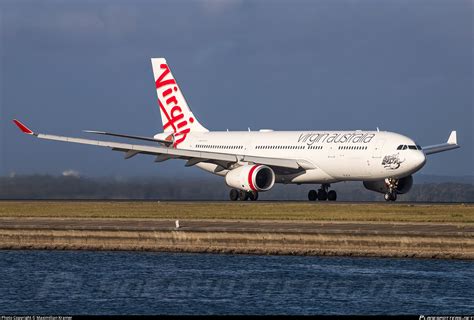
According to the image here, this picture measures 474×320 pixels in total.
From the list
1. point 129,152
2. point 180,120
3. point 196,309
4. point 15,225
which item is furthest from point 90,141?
point 196,309

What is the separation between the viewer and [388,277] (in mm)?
39281

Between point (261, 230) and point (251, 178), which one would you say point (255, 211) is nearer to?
point (251, 178)

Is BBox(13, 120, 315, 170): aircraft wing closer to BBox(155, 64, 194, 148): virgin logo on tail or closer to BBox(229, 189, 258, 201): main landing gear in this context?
BBox(229, 189, 258, 201): main landing gear

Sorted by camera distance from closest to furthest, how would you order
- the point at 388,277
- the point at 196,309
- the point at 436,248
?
the point at 196,309 → the point at 388,277 → the point at 436,248

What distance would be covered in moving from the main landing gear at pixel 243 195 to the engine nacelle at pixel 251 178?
3.54ft

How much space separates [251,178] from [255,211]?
987 centimetres

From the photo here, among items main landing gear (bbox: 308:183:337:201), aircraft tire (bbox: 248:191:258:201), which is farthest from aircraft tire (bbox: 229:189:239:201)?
main landing gear (bbox: 308:183:337:201)

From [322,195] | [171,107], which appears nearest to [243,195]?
[322,195]

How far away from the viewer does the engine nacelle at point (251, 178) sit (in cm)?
6800

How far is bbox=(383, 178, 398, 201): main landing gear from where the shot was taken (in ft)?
223

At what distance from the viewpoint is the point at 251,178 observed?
222 feet

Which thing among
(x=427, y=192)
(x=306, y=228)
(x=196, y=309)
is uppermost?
(x=427, y=192)

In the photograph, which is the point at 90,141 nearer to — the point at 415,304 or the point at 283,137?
the point at 283,137

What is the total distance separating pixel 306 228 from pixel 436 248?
6736 mm
